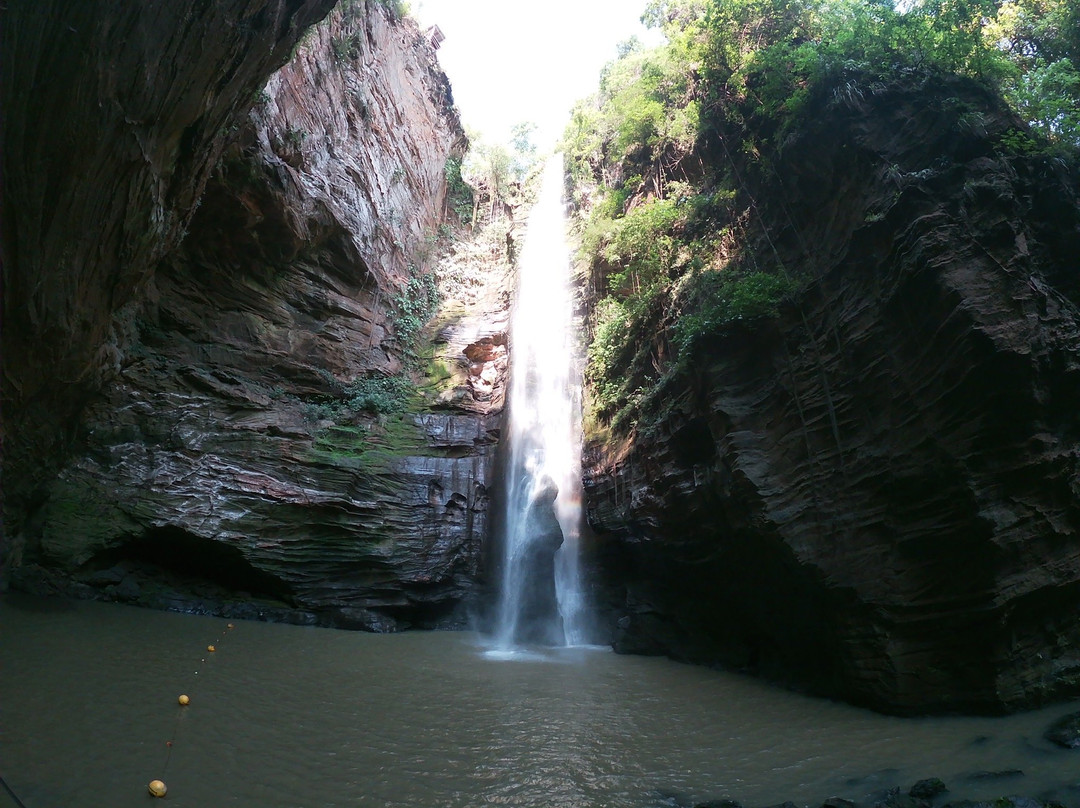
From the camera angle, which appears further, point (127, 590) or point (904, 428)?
point (127, 590)

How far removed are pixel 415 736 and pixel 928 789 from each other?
4.54 metres

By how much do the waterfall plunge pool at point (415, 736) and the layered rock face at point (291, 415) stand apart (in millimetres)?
2672

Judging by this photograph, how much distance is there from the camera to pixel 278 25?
8.12m

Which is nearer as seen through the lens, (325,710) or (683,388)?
(325,710)

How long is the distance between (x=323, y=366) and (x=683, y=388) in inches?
385

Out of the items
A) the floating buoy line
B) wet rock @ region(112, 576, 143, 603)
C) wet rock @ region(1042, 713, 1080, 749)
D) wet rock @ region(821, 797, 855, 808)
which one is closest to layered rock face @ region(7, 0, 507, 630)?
wet rock @ region(112, 576, 143, 603)

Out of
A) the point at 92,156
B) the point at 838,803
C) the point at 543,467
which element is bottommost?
the point at 838,803

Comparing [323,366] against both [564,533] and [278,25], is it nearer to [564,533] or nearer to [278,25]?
[564,533]

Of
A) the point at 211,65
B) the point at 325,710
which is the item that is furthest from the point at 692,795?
the point at 211,65

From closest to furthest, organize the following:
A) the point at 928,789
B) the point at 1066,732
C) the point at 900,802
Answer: the point at 900,802 < the point at 928,789 < the point at 1066,732

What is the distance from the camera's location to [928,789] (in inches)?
183

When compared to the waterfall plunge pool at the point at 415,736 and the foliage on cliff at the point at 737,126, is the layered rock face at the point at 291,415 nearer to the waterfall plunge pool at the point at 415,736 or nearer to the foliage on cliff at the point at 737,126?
the waterfall plunge pool at the point at 415,736

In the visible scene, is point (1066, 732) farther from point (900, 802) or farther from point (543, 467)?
point (543, 467)

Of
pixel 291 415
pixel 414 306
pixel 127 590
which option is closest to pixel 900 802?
pixel 127 590
